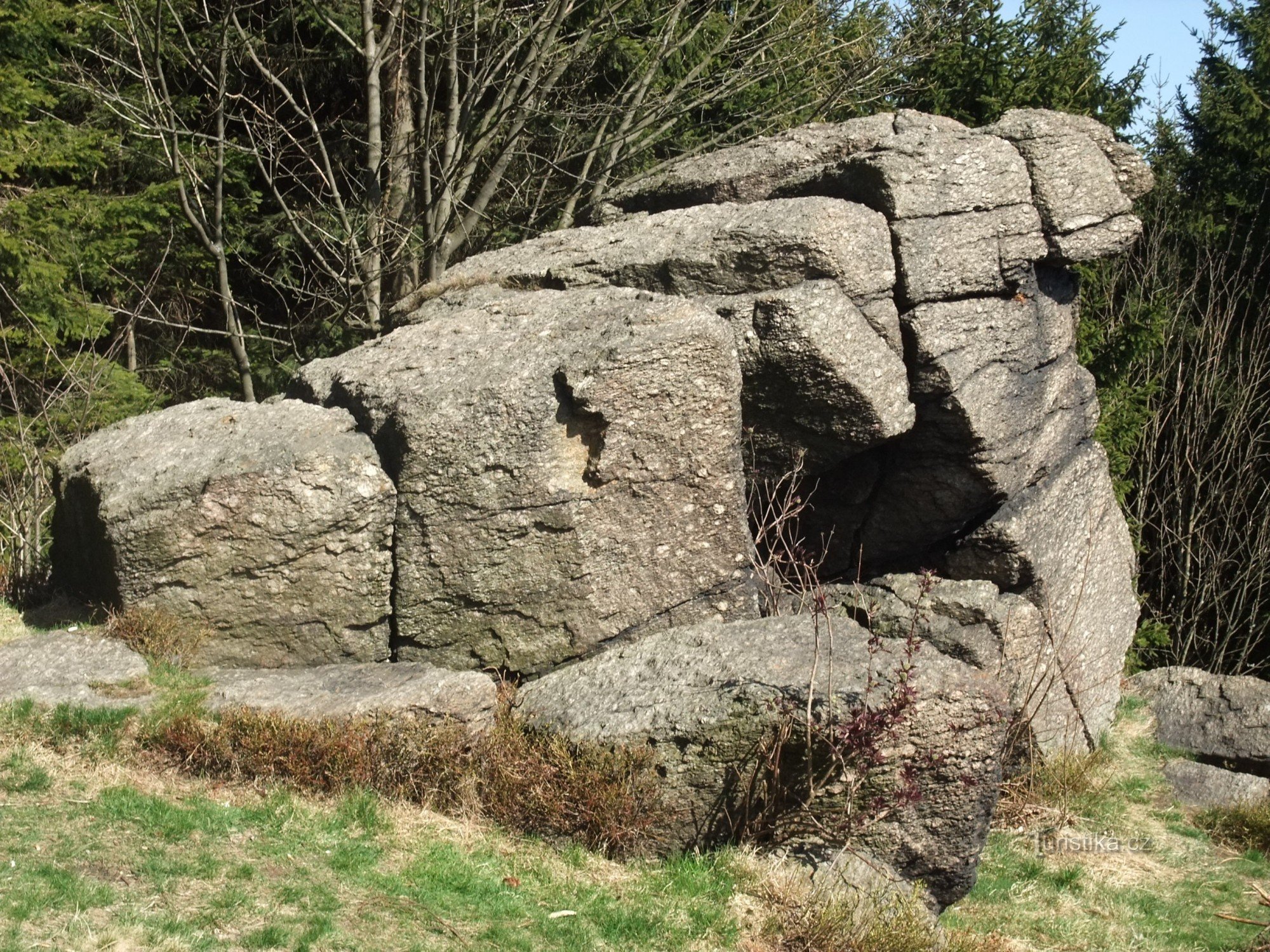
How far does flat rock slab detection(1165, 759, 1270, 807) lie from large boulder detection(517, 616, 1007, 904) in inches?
154

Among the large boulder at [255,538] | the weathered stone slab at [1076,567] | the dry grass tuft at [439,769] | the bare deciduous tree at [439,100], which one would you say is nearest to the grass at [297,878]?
the dry grass tuft at [439,769]

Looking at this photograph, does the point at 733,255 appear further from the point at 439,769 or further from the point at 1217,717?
the point at 1217,717

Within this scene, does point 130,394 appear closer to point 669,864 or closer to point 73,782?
point 73,782

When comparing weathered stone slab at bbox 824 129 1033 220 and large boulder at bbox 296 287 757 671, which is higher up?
weathered stone slab at bbox 824 129 1033 220

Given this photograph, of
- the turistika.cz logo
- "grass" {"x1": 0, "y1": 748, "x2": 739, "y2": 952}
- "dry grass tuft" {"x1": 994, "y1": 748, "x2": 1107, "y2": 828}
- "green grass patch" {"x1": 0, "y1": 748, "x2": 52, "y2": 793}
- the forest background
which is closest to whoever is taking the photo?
"grass" {"x1": 0, "y1": 748, "x2": 739, "y2": 952}

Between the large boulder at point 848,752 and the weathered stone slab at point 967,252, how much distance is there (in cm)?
301

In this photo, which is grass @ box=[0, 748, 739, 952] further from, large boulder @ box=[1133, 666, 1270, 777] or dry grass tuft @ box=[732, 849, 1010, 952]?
large boulder @ box=[1133, 666, 1270, 777]

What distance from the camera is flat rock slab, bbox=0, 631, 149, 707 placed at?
21.8ft

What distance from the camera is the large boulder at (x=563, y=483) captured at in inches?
284

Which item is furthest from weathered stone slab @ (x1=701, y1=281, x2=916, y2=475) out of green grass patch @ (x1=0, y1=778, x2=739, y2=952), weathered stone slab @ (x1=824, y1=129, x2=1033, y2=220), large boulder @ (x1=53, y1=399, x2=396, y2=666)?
green grass patch @ (x1=0, y1=778, x2=739, y2=952)

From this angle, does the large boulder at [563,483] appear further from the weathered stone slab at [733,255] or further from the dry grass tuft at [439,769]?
the dry grass tuft at [439,769]

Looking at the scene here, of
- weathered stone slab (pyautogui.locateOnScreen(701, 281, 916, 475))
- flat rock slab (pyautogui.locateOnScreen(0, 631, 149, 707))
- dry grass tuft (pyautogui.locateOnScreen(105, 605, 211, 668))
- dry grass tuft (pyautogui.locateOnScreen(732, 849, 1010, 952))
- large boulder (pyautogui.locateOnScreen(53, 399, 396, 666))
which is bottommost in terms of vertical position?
dry grass tuft (pyautogui.locateOnScreen(732, 849, 1010, 952))

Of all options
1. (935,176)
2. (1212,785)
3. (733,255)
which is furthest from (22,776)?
(1212,785)

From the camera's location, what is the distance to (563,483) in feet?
23.9
